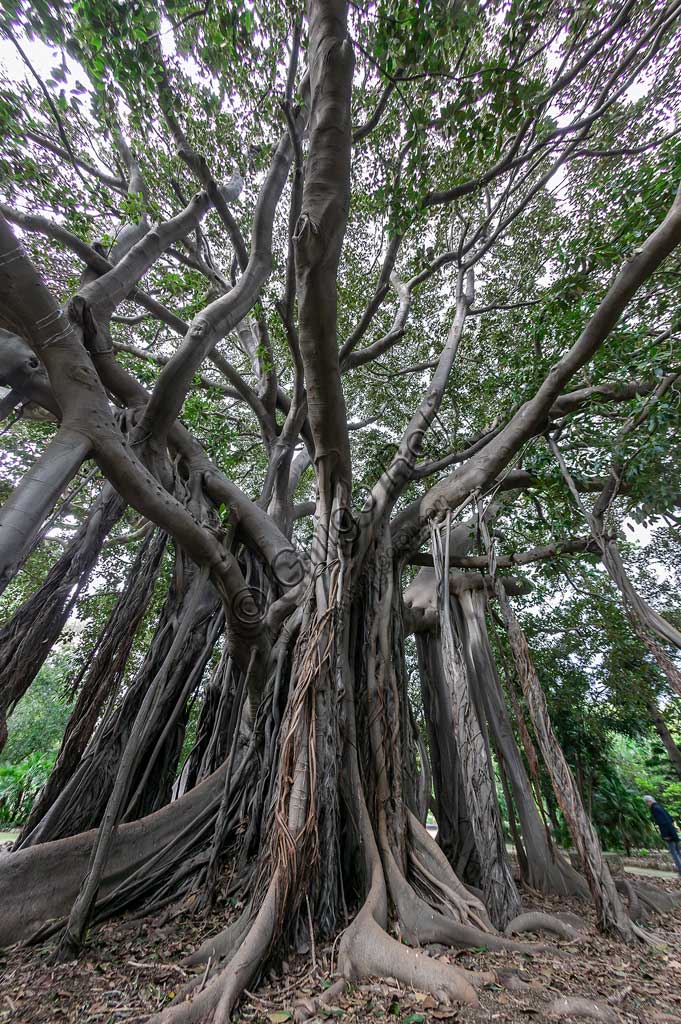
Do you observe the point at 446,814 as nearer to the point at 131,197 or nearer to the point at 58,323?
the point at 58,323

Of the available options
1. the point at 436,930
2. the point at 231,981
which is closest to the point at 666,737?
the point at 436,930

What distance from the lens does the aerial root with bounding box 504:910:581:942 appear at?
211cm

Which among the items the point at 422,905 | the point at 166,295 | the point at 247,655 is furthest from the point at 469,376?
the point at 422,905

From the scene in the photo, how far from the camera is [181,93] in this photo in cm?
371

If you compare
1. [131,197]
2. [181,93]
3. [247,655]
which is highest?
[181,93]

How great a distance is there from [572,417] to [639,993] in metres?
3.16

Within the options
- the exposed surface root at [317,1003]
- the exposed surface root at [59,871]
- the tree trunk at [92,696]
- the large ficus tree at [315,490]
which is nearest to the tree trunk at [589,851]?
the large ficus tree at [315,490]

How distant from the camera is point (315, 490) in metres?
2.99

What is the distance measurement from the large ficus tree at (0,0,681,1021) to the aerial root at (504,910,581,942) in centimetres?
3

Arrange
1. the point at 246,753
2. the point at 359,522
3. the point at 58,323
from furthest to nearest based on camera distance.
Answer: the point at 359,522
the point at 246,753
the point at 58,323

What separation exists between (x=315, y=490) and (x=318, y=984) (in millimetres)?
2302

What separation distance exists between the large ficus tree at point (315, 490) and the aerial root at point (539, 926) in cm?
3
